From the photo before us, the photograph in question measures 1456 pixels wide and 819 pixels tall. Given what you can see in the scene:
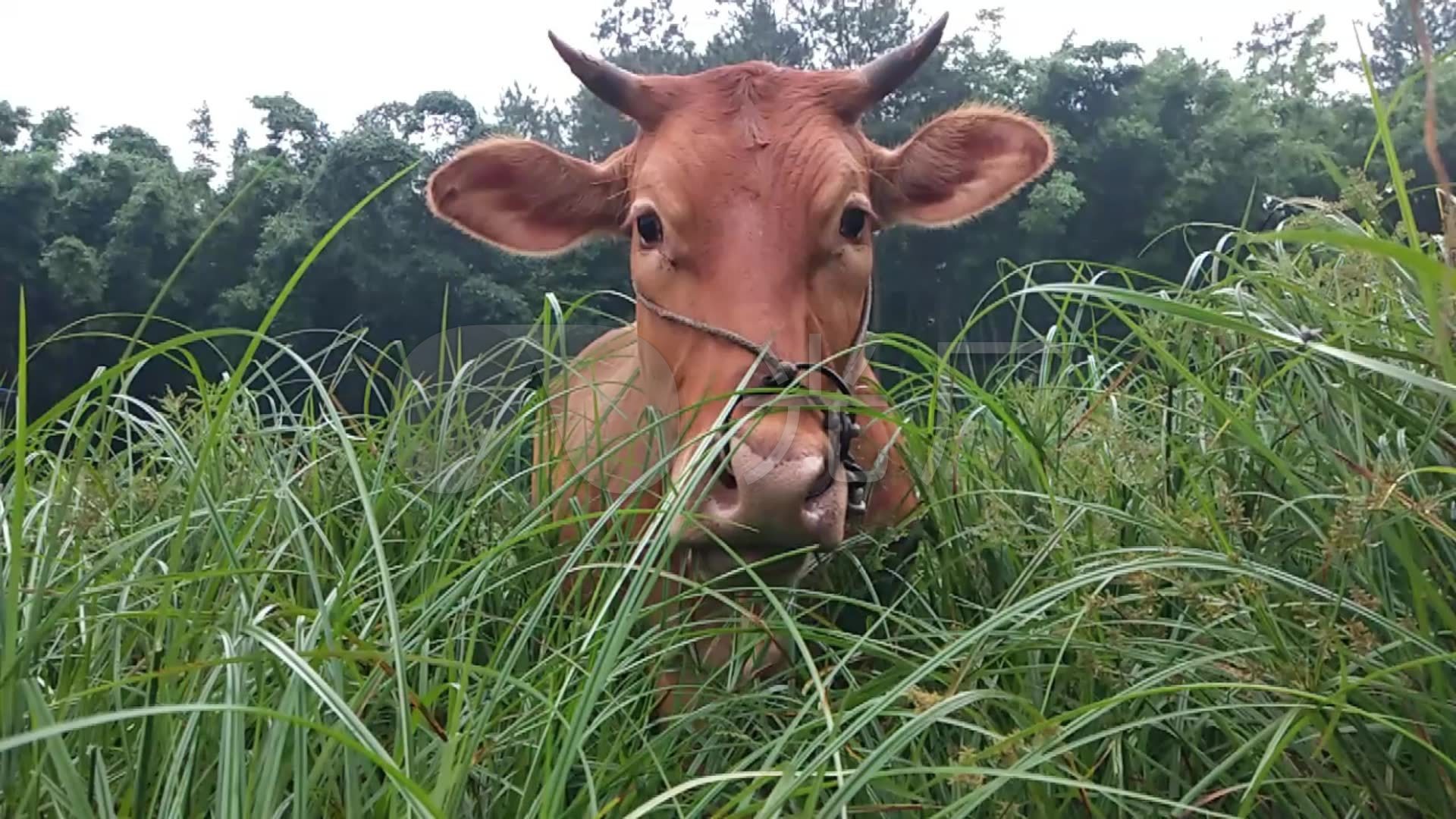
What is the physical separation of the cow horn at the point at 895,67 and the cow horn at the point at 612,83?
539 millimetres

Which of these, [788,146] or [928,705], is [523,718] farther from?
[788,146]

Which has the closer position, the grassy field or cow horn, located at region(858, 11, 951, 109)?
the grassy field

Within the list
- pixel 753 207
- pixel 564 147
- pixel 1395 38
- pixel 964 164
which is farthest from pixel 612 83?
pixel 564 147

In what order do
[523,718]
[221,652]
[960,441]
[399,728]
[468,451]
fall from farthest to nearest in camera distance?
[468,451], [960,441], [221,652], [523,718], [399,728]

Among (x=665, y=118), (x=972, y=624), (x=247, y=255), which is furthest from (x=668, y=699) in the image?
(x=247, y=255)

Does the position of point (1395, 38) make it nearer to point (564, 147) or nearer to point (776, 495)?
point (776, 495)

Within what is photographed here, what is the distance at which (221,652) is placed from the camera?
1273 mm

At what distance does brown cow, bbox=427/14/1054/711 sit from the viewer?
1.69m

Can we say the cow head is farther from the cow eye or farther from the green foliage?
the green foliage

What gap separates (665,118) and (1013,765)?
1980 mm

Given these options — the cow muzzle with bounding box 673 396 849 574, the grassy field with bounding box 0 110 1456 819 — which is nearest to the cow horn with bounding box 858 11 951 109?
the grassy field with bounding box 0 110 1456 819

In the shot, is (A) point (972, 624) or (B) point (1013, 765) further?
(A) point (972, 624)

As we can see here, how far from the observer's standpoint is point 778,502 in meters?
1.61

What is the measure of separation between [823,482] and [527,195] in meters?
1.72
